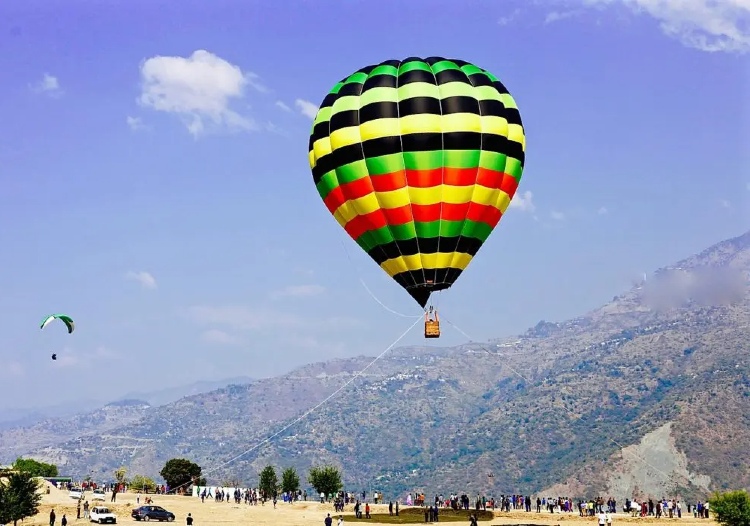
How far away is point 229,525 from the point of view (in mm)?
62062

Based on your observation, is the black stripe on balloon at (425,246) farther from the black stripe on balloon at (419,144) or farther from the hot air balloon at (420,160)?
the black stripe on balloon at (419,144)

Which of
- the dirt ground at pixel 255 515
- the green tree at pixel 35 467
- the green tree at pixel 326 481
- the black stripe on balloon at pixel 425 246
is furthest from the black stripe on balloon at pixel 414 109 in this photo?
the green tree at pixel 35 467

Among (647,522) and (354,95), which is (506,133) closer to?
(354,95)

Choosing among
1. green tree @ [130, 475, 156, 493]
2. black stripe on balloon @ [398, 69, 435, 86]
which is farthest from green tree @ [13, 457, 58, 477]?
black stripe on balloon @ [398, 69, 435, 86]

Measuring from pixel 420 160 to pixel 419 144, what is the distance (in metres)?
0.74

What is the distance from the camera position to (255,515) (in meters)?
71.3

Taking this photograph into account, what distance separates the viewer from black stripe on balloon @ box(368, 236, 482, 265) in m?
44.1

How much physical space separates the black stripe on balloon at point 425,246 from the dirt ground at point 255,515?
886 inches

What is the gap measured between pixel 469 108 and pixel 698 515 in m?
44.9

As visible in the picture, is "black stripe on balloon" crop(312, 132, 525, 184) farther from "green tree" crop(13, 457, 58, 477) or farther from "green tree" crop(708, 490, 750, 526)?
"green tree" crop(13, 457, 58, 477)

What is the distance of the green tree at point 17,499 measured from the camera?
6519 centimetres

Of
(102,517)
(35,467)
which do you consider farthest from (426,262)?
(35,467)

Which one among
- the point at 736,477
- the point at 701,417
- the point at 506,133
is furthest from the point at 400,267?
the point at 701,417

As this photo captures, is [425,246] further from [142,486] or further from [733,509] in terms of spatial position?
[142,486]
